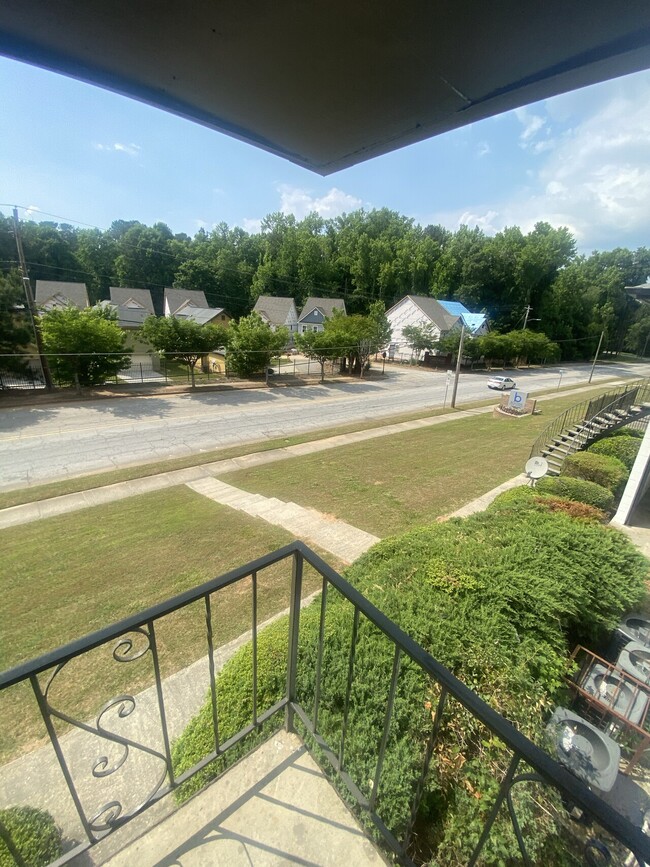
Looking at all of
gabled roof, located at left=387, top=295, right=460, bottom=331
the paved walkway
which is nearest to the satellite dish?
the paved walkway

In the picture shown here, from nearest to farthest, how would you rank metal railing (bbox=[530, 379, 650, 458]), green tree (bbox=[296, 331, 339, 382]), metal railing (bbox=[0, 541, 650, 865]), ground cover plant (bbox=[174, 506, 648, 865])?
metal railing (bbox=[0, 541, 650, 865]) < ground cover plant (bbox=[174, 506, 648, 865]) < metal railing (bbox=[530, 379, 650, 458]) < green tree (bbox=[296, 331, 339, 382])

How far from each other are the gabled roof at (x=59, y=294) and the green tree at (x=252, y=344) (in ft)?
58.5

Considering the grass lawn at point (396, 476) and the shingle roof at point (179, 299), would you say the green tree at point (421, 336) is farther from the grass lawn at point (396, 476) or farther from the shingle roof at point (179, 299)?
the shingle roof at point (179, 299)

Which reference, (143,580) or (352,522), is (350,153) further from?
(352,522)

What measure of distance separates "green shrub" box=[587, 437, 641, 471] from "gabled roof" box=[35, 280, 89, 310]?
122 ft

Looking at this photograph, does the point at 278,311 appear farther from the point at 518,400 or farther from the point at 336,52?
the point at 336,52

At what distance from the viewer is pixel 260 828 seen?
1722 millimetres

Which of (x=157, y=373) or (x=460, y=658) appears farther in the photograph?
(x=157, y=373)

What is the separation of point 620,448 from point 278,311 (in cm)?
3754

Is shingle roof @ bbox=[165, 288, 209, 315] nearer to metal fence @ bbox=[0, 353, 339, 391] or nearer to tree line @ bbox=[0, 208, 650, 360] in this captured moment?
tree line @ bbox=[0, 208, 650, 360]

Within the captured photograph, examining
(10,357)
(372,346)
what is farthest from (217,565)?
(372,346)

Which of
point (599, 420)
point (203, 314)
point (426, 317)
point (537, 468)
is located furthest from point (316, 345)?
point (537, 468)

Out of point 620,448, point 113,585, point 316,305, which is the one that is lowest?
point 113,585

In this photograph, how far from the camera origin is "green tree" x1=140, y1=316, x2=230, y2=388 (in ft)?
64.6
